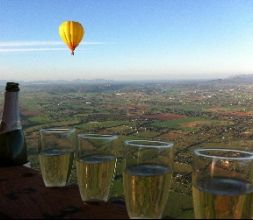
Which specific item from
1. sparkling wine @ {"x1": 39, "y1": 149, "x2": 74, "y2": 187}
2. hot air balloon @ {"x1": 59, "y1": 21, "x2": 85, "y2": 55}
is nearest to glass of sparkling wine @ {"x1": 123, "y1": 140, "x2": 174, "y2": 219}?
sparkling wine @ {"x1": 39, "y1": 149, "x2": 74, "y2": 187}

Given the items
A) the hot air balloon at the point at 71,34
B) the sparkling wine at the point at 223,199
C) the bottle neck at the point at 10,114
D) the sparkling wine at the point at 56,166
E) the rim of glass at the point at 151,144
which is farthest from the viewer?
the hot air balloon at the point at 71,34

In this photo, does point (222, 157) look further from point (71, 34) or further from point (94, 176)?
point (71, 34)

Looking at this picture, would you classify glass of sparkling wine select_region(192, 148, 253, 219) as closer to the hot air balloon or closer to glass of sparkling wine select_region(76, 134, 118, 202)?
glass of sparkling wine select_region(76, 134, 118, 202)

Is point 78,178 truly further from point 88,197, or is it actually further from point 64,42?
point 64,42

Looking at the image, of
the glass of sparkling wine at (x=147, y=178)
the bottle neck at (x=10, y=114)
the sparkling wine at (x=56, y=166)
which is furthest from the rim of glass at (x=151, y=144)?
→ the bottle neck at (x=10, y=114)

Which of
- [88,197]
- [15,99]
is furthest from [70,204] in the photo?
[15,99]

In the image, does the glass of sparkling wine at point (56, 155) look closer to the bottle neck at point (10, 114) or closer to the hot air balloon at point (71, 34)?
the bottle neck at point (10, 114)
